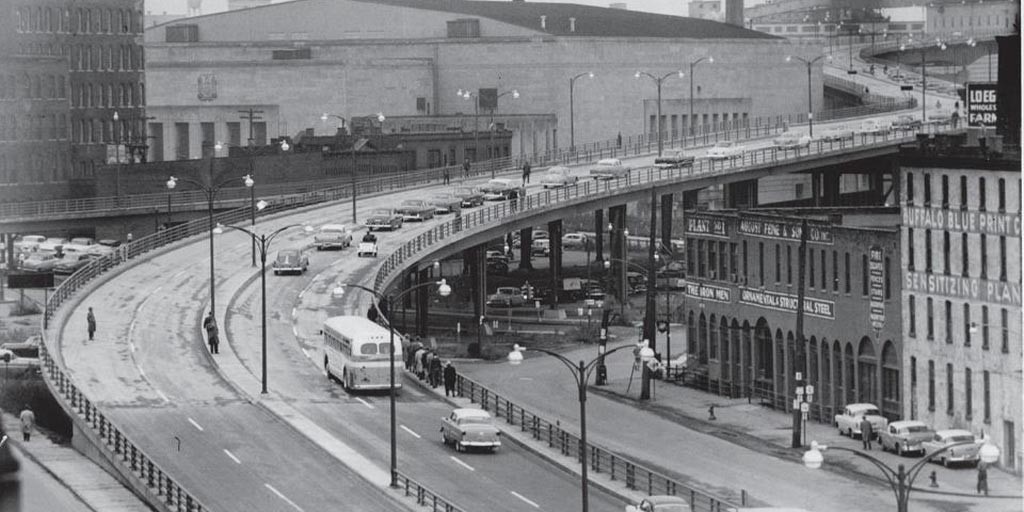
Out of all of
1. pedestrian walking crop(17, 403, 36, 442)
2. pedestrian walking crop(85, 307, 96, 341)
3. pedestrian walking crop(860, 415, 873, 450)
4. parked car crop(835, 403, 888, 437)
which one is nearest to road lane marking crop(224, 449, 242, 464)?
pedestrian walking crop(17, 403, 36, 442)

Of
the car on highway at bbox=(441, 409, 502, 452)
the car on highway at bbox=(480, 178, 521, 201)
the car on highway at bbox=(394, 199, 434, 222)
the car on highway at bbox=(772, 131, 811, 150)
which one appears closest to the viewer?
the car on highway at bbox=(441, 409, 502, 452)

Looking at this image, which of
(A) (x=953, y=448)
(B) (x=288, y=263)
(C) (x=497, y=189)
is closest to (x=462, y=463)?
(A) (x=953, y=448)

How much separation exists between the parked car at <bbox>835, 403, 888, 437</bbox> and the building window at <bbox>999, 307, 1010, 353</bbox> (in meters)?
5.71

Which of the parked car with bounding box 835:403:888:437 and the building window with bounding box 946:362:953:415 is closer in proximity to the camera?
the parked car with bounding box 835:403:888:437

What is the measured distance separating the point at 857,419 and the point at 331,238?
5353cm

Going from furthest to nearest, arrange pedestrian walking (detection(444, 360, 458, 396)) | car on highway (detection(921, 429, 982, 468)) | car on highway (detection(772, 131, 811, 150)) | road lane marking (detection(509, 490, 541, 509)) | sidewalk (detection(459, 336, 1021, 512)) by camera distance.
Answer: car on highway (detection(772, 131, 811, 150)), pedestrian walking (detection(444, 360, 458, 396)), car on highway (detection(921, 429, 982, 468)), sidewalk (detection(459, 336, 1021, 512)), road lane marking (detection(509, 490, 541, 509))

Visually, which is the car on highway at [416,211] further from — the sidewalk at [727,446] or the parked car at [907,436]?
the parked car at [907,436]

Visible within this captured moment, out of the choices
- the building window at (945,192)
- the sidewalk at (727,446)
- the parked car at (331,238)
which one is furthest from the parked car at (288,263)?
the building window at (945,192)

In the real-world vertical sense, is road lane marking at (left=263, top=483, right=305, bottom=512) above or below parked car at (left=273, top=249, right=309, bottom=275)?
below

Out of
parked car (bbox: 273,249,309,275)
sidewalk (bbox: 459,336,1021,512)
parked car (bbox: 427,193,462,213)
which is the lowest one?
sidewalk (bbox: 459,336,1021,512)

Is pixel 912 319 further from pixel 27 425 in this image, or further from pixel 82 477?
pixel 82 477

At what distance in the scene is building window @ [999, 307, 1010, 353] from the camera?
273ft

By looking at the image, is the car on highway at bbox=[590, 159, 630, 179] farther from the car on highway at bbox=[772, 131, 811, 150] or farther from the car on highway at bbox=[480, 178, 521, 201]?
the car on highway at bbox=[772, 131, 811, 150]

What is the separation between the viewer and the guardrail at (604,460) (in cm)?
6506
